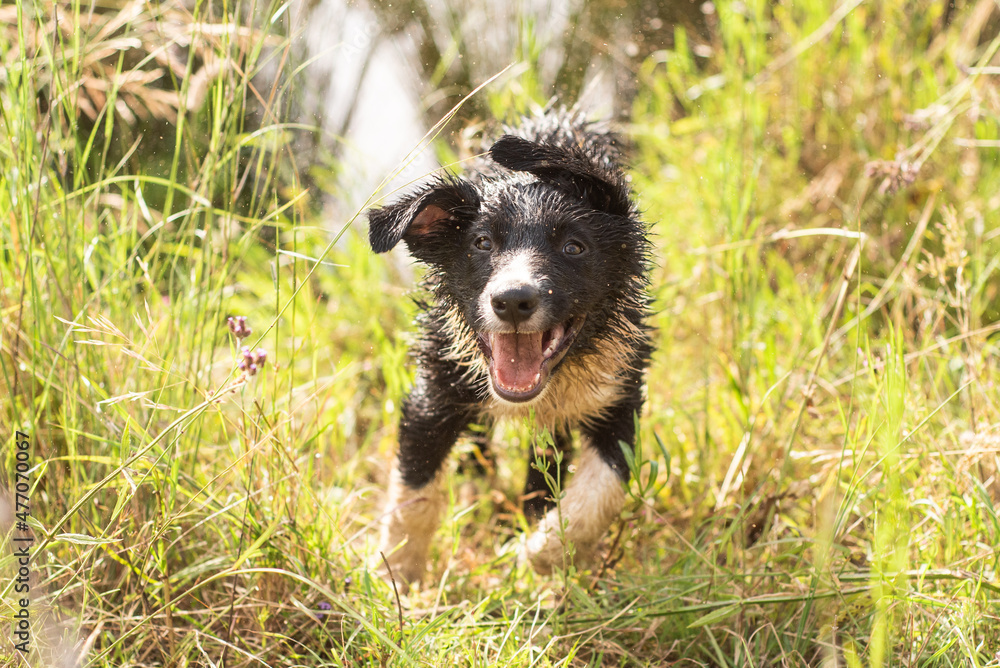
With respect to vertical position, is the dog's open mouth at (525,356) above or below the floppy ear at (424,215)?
below

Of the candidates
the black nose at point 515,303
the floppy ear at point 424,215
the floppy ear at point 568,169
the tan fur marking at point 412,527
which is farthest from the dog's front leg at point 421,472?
the floppy ear at point 568,169

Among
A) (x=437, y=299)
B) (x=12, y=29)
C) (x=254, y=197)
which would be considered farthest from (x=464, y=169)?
(x=12, y=29)

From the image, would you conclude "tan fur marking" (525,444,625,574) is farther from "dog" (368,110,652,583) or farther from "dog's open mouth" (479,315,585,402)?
"dog's open mouth" (479,315,585,402)

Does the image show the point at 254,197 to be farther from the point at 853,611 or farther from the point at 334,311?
the point at 853,611

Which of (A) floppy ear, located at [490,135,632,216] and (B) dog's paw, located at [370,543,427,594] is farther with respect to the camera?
(B) dog's paw, located at [370,543,427,594]

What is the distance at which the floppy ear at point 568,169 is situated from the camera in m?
2.36

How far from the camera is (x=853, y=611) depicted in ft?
7.47

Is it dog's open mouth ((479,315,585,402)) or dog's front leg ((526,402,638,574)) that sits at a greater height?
dog's open mouth ((479,315,585,402))

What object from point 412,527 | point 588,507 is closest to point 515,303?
point 588,507

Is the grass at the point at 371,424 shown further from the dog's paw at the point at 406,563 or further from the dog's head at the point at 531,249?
the dog's head at the point at 531,249

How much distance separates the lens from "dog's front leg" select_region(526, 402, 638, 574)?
2.53 metres

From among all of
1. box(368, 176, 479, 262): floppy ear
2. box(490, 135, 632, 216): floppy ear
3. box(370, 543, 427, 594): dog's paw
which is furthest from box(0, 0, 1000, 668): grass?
box(490, 135, 632, 216): floppy ear

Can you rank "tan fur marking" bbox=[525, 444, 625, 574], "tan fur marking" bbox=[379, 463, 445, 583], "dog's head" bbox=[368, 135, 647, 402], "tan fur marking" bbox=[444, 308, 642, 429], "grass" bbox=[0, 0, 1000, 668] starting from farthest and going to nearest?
"tan fur marking" bbox=[379, 463, 445, 583] < "tan fur marking" bbox=[444, 308, 642, 429] < "tan fur marking" bbox=[525, 444, 625, 574] < "dog's head" bbox=[368, 135, 647, 402] < "grass" bbox=[0, 0, 1000, 668]

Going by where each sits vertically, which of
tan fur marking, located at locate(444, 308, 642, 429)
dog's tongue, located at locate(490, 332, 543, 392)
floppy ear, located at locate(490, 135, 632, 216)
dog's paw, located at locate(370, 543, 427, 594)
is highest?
floppy ear, located at locate(490, 135, 632, 216)
